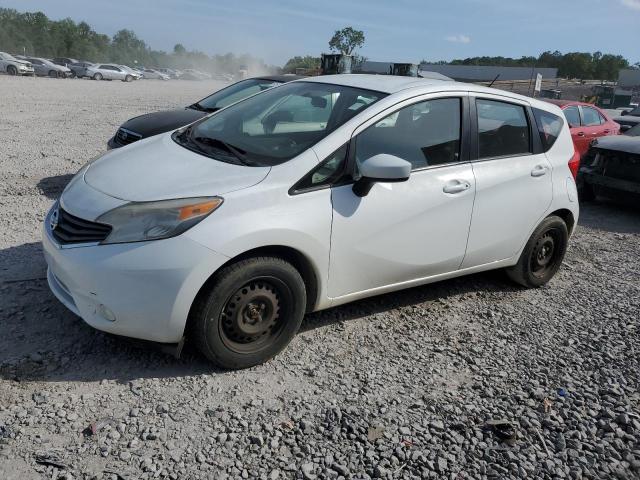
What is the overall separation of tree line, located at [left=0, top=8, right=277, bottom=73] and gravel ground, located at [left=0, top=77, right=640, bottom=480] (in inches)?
3395

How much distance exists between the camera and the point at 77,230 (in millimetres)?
3248

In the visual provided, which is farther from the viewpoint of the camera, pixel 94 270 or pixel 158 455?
pixel 94 270

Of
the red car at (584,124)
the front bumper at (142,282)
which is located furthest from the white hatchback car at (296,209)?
the red car at (584,124)

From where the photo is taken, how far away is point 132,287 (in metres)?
3.02

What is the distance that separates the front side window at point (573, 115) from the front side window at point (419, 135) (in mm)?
7431

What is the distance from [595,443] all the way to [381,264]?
1.64 meters

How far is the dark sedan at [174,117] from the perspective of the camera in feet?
23.0

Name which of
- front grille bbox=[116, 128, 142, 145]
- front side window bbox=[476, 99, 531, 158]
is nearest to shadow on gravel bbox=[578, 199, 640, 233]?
front side window bbox=[476, 99, 531, 158]

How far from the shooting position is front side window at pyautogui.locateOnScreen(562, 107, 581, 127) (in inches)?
420

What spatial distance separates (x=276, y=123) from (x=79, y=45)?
93.5 m

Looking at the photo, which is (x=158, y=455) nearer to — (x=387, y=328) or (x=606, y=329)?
(x=387, y=328)

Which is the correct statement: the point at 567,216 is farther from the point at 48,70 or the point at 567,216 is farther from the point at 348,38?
the point at 348,38

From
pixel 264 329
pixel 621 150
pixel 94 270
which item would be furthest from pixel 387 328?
pixel 621 150

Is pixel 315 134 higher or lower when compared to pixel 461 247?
higher
